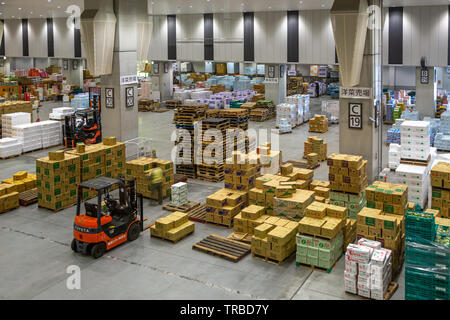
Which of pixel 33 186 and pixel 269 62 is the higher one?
pixel 269 62

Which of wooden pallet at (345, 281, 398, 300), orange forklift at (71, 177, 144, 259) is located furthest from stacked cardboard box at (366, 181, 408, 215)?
orange forklift at (71, 177, 144, 259)

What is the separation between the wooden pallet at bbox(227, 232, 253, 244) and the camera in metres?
12.1

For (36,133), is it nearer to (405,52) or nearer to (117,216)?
(117,216)

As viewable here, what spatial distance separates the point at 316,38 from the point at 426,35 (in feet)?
20.4

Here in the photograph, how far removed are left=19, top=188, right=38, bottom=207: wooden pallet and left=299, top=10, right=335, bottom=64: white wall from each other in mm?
19430

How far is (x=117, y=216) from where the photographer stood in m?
12.2

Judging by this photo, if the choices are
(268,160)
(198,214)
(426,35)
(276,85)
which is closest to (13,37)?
(276,85)

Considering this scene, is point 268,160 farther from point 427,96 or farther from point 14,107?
point 14,107

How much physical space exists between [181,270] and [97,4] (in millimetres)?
11971

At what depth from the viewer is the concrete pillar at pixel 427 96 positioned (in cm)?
2611

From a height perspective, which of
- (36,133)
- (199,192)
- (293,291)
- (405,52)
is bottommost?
(293,291)

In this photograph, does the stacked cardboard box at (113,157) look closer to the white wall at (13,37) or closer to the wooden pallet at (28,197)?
the wooden pallet at (28,197)

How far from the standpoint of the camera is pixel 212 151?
1753 centimetres

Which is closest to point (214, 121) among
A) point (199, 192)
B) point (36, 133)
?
point (199, 192)
